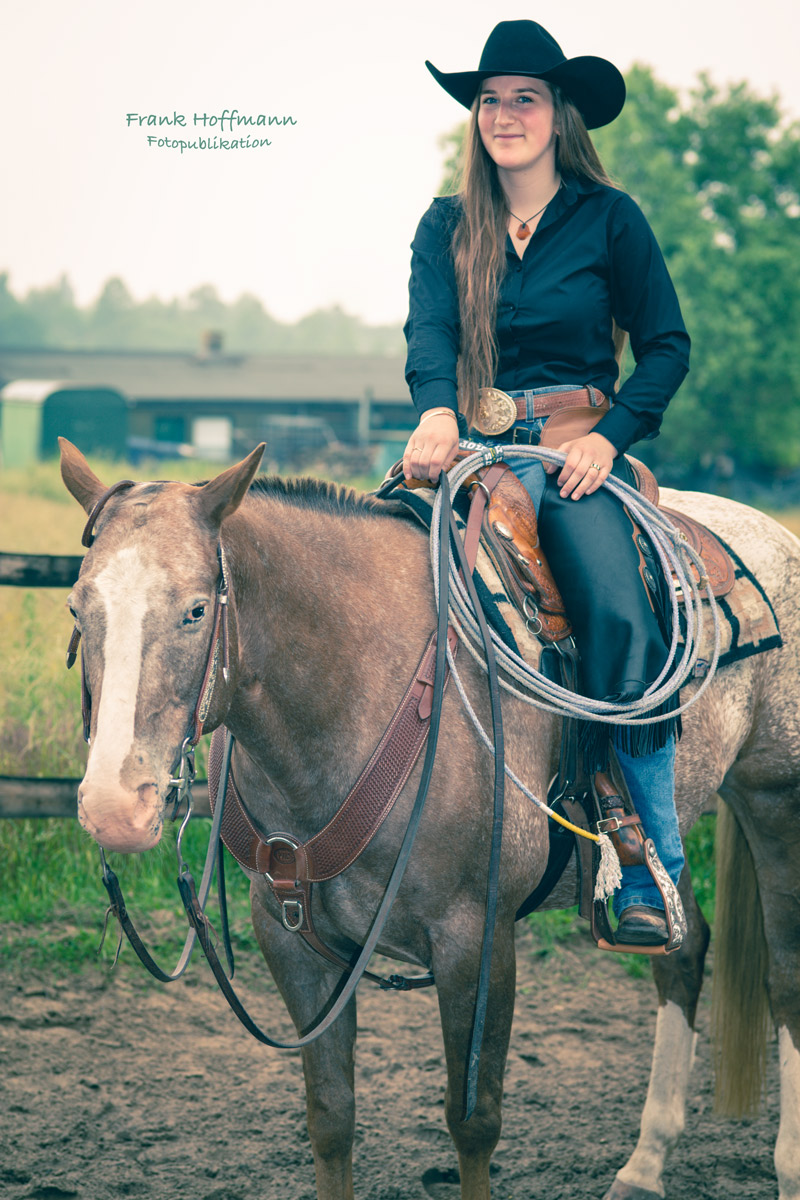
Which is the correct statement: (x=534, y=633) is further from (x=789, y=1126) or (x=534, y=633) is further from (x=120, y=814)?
(x=789, y=1126)

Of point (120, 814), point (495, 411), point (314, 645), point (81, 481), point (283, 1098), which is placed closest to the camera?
point (120, 814)

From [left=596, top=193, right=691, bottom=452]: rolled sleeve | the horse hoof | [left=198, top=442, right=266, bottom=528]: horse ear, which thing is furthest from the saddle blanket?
the horse hoof

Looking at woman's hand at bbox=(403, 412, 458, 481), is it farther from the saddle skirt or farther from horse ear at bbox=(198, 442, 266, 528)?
horse ear at bbox=(198, 442, 266, 528)

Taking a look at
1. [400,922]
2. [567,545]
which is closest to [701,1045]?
[400,922]

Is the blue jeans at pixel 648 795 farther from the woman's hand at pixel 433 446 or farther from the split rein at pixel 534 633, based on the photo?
the woman's hand at pixel 433 446

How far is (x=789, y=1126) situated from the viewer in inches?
129

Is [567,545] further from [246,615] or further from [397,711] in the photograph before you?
[246,615]

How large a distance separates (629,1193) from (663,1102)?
31 centimetres

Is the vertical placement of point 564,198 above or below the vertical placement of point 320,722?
above

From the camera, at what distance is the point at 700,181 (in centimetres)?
2897

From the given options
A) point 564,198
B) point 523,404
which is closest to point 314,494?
point 523,404

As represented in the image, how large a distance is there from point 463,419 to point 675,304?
2.08 ft

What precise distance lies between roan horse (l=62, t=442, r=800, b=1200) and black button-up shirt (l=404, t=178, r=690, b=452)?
0.51 metres

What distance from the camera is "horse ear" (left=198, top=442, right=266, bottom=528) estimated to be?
6.46ft
